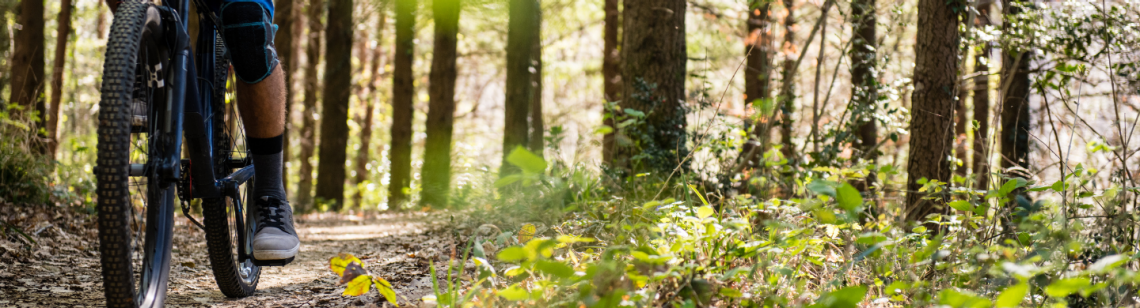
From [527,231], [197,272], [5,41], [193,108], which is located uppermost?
[5,41]

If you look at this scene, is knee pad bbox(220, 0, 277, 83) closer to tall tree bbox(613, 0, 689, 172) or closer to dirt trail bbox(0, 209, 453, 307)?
dirt trail bbox(0, 209, 453, 307)

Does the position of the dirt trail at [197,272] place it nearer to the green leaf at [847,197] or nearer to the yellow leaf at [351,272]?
the yellow leaf at [351,272]

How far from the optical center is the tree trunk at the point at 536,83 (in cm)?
897

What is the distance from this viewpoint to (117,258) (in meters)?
1.49

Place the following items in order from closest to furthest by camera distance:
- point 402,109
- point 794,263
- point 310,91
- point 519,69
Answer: point 794,263 < point 519,69 < point 402,109 < point 310,91

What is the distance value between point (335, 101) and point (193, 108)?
8.71m

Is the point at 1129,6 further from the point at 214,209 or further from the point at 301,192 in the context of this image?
the point at 301,192

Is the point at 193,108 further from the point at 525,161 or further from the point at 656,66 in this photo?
the point at 656,66

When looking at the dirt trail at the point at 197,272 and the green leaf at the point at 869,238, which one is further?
the dirt trail at the point at 197,272

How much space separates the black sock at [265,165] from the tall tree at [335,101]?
818 cm

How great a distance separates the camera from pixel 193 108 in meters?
2.00

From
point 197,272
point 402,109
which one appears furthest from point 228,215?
point 402,109

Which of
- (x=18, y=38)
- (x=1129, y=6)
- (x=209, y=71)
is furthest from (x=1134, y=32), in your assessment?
(x=18, y=38)

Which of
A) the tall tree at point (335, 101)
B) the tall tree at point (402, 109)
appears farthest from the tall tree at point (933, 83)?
the tall tree at point (335, 101)
